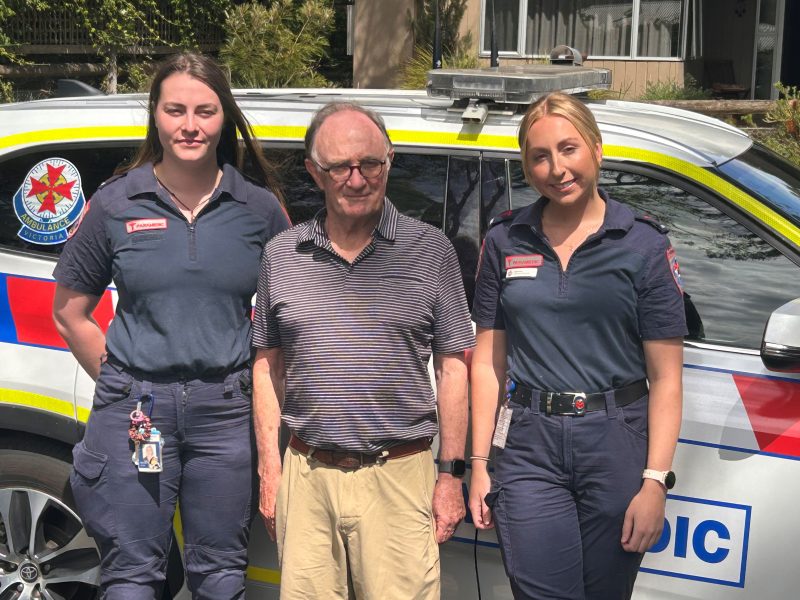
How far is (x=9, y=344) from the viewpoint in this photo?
337 cm

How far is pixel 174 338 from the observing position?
2756 mm

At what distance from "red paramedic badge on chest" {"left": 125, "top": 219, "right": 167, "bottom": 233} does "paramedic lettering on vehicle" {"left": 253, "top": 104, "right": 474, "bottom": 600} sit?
0.33 meters

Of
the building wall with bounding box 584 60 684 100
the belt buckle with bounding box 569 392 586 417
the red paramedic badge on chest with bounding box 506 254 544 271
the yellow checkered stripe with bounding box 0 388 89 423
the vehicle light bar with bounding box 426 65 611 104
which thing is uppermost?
the building wall with bounding box 584 60 684 100

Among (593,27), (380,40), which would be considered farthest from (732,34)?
(380,40)

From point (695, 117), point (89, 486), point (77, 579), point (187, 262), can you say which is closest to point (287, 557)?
point (89, 486)

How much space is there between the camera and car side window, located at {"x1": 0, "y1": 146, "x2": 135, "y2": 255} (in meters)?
3.36

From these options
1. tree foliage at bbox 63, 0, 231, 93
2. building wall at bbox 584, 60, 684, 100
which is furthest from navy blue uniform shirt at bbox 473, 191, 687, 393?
tree foliage at bbox 63, 0, 231, 93

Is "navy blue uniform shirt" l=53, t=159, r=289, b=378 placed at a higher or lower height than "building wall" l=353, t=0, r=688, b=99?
lower

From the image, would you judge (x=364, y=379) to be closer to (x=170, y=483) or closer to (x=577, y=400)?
(x=577, y=400)

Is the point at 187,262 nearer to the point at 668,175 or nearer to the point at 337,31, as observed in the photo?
the point at 668,175

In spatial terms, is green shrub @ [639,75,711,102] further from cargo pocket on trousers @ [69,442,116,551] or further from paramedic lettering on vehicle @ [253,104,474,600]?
cargo pocket on trousers @ [69,442,116,551]

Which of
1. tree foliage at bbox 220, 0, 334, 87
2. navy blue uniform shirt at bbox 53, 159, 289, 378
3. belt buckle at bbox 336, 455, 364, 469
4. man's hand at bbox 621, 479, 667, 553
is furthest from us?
tree foliage at bbox 220, 0, 334, 87

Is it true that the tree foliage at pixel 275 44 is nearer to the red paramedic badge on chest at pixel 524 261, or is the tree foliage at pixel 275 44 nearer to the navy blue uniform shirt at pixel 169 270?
the navy blue uniform shirt at pixel 169 270

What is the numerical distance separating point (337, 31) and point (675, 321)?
48.5 ft
